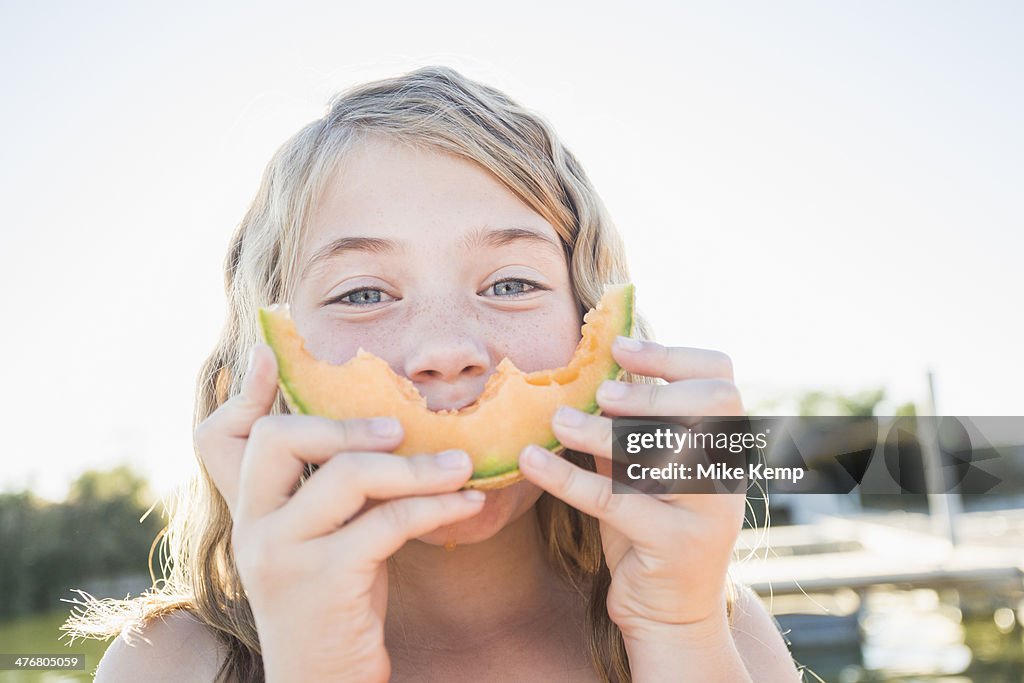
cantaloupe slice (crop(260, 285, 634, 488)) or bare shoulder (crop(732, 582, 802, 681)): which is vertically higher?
cantaloupe slice (crop(260, 285, 634, 488))

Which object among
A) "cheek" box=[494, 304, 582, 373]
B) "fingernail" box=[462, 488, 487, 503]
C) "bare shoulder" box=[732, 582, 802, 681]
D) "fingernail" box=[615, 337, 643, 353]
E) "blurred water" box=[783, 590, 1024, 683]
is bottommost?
"blurred water" box=[783, 590, 1024, 683]

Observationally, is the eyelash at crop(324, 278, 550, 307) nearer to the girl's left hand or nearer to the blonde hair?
the blonde hair

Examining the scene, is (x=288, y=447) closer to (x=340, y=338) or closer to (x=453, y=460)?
(x=453, y=460)

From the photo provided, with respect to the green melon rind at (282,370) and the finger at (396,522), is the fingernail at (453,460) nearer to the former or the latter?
the finger at (396,522)

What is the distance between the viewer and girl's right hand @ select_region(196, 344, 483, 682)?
1.25 meters

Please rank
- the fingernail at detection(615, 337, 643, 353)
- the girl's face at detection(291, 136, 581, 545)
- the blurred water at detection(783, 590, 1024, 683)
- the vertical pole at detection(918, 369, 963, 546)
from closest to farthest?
the fingernail at detection(615, 337, 643, 353) < the girl's face at detection(291, 136, 581, 545) < the blurred water at detection(783, 590, 1024, 683) < the vertical pole at detection(918, 369, 963, 546)

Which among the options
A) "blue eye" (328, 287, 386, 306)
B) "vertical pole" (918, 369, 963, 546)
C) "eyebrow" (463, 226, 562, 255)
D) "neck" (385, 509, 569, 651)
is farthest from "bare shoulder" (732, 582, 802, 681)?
"vertical pole" (918, 369, 963, 546)

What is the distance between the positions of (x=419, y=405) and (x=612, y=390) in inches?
13.3

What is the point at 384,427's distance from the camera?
129 cm

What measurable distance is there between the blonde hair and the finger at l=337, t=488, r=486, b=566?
0.73 m

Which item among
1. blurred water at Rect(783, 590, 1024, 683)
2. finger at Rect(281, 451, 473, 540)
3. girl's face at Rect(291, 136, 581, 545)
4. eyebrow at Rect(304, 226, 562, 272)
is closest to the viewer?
finger at Rect(281, 451, 473, 540)

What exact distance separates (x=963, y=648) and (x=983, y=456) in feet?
23.9

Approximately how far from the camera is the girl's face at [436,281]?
5.18 feet

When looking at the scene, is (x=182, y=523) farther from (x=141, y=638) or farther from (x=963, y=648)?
(x=963, y=648)
